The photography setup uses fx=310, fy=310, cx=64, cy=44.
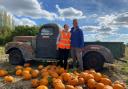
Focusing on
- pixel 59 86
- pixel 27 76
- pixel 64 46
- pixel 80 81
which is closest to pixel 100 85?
pixel 80 81

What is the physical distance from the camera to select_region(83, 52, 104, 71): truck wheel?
12.0 m

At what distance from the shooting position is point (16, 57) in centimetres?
1348

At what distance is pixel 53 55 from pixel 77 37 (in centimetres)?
180

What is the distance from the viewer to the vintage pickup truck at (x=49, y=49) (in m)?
12.0

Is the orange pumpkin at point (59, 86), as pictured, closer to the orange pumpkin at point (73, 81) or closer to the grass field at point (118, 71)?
the orange pumpkin at point (73, 81)

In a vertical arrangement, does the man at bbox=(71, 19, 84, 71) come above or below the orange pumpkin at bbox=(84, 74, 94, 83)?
above

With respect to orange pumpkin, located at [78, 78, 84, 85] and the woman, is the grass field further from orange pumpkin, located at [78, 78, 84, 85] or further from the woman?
orange pumpkin, located at [78, 78, 84, 85]

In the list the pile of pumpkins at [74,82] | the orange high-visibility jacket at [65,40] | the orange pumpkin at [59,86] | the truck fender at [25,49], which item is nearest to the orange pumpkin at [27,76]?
the pile of pumpkins at [74,82]

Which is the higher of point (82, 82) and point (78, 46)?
point (78, 46)

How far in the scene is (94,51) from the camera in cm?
1209

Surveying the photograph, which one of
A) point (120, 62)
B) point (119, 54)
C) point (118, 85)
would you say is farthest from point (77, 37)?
point (118, 85)

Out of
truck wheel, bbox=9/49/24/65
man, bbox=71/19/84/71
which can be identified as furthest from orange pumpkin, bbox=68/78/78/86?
truck wheel, bbox=9/49/24/65

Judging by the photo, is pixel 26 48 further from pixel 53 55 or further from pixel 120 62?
pixel 120 62

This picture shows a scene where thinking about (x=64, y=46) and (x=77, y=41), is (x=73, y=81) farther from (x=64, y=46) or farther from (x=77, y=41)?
(x=64, y=46)
